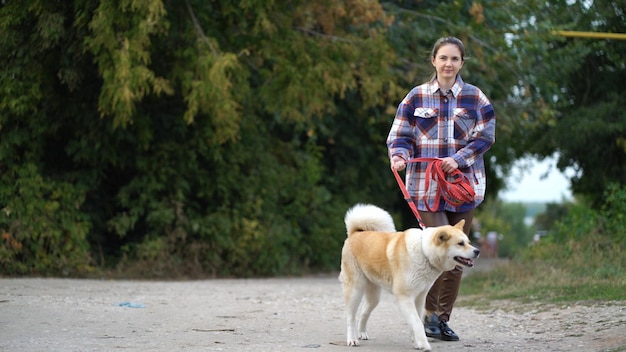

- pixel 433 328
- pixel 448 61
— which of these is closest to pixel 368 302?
pixel 433 328

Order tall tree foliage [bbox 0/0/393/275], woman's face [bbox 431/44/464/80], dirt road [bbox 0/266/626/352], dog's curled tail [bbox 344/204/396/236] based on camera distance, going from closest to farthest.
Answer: dirt road [bbox 0/266/626/352]
woman's face [bbox 431/44/464/80]
dog's curled tail [bbox 344/204/396/236]
tall tree foliage [bbox 0/0/393/275]

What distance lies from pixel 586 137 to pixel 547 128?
1394 millimetres

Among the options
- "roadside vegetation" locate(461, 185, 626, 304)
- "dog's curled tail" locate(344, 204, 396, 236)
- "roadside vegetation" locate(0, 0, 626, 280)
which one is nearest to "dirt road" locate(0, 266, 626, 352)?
"roadside vegetation" locate(461, 185, 626, 304)

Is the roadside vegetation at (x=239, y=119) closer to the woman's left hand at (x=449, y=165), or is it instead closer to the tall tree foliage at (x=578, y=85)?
the tall tree foliage at (x=578, y=85)

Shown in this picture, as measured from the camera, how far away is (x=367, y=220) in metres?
7.30

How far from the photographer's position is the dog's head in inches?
A: 255

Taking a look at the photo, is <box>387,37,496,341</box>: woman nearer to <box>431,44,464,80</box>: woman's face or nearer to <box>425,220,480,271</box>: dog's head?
<box>431,44,464,80</box>: woman's face

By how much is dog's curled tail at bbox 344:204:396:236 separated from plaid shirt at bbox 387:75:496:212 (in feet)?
0.99

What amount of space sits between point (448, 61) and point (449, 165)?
817mm

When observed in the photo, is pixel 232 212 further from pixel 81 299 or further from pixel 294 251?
pixel 81 299

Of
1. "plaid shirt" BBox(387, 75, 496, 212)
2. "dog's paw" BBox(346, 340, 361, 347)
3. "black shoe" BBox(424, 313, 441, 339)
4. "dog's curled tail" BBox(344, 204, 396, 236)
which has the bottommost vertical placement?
"dog's paw" BBox(346, 340, 361, 347)

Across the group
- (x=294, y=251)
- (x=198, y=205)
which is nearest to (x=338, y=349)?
(x=198, y=205)

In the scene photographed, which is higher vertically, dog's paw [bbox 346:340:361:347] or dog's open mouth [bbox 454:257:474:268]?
dog's open mouth [bbox 454:257:474:268]

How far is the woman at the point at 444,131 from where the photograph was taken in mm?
7160
